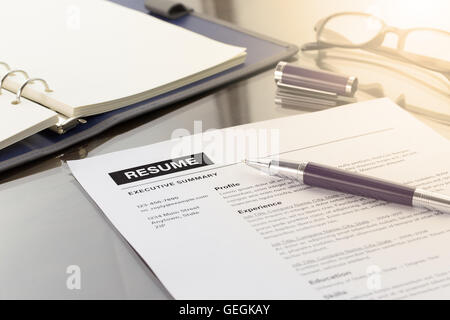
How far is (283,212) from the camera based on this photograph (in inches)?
28.9

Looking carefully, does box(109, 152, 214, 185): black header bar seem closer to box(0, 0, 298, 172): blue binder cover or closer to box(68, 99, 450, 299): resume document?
box(68, 99, 450, 299): resume document

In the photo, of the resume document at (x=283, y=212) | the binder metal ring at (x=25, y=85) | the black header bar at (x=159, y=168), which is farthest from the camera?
the binder metal ring at (x=25, y=85)

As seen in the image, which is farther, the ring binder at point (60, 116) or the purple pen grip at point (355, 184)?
the ring binder at point (60, 116)

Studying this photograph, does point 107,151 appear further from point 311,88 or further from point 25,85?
point 311,88

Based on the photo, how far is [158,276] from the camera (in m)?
0.65

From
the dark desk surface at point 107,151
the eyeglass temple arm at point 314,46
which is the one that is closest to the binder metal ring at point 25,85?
the dark desk surface at point 107,151

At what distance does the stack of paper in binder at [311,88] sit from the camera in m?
0.99

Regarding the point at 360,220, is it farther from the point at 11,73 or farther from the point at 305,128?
the point at 11,73

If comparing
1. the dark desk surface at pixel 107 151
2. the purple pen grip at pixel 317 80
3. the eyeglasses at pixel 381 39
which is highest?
the eyeglasses at pixel 381 39

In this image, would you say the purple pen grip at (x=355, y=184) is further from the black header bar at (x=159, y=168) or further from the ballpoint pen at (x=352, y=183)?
the black header bar at (x=159, y=168)

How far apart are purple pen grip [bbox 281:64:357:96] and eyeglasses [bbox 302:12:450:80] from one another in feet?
0.49

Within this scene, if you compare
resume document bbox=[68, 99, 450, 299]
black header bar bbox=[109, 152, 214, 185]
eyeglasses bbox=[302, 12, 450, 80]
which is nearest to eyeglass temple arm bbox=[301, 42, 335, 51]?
eyeglasses bbox=[302, 12, 450, 80]

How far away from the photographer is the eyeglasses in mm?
1071

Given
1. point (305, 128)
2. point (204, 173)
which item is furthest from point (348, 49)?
point (204, 173)
